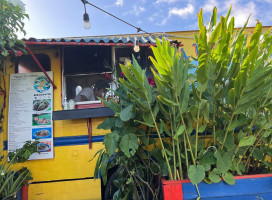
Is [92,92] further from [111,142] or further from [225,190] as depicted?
[225,190]

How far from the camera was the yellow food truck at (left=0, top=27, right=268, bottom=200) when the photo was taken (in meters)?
3.18

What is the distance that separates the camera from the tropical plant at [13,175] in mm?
2688

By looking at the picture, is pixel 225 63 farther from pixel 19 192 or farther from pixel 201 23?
pixel 19 192

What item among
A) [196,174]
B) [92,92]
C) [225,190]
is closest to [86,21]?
[92,92]

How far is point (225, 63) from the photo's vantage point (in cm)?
175

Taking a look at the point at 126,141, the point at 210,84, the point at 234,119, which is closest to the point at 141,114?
the point at 126,141

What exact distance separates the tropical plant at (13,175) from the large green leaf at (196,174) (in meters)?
2.48

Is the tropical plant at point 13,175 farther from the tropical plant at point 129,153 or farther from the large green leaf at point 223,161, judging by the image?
the large green leaf at point 223,161

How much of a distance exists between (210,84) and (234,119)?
1.43 ft

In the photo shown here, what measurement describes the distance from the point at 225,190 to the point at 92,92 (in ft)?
8.66

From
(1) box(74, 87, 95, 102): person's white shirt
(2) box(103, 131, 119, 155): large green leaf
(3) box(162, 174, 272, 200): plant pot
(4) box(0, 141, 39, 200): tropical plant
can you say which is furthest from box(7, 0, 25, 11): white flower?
(3) box(162, 174, 272, 200): plant pot

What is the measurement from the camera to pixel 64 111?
304cm

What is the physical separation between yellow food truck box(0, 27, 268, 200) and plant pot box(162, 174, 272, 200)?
1.65 m

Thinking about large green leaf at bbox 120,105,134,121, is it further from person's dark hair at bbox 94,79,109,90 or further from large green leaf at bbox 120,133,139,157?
person's dark hair at bbox 94,79,109,90
